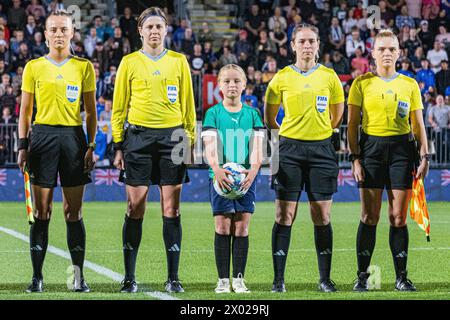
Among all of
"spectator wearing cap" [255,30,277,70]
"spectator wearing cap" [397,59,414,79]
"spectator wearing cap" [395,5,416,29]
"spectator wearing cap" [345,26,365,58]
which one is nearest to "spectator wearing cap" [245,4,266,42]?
"spectator wearing cap" [255,30,277,70]

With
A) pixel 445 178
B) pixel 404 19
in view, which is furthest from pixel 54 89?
pixel 404 19

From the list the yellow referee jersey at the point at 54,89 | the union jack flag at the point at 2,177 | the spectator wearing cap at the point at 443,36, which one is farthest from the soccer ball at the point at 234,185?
the spectator wearing cap at the point at 443,36

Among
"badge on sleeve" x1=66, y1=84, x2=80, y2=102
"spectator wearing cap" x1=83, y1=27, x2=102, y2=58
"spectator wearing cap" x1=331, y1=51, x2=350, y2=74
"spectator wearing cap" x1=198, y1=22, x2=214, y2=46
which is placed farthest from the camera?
"spectator wearing cap" x1=198, y1=22, x2=214, y2=46

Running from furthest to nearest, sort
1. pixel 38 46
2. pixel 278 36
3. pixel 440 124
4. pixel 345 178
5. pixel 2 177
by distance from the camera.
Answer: pixel 278 36, pixel 38 46, pixel 440 124, pixel 345 178, pixel 2 177

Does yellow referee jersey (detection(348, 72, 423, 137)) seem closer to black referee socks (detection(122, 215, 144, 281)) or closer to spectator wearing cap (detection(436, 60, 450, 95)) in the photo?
black referee socks (detection(122, 215, 144, 281))

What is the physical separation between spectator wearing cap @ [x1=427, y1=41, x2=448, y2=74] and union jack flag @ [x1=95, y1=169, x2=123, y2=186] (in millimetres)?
8049

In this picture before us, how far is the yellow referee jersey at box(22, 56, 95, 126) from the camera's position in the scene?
320 inches

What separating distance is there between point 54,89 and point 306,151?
2041 millimetres

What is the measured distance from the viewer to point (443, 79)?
23.2m

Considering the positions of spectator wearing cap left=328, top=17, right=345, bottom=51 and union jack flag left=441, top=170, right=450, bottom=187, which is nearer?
union jack flag left=441, top=170, right=450, bottom=187

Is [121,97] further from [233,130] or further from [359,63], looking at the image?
[359,63]

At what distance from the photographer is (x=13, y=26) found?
78.6 feet

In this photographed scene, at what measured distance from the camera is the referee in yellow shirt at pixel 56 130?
26.7 ft
